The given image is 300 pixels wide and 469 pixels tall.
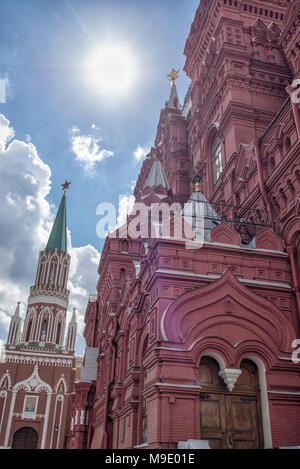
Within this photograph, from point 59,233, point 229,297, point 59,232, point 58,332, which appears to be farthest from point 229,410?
point 59,232

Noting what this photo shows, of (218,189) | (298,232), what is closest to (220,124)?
(218,189)

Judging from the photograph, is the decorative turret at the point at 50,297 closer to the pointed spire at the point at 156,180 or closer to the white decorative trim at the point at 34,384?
the white decorative trim at the point at 34,384

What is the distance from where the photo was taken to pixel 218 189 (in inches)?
688

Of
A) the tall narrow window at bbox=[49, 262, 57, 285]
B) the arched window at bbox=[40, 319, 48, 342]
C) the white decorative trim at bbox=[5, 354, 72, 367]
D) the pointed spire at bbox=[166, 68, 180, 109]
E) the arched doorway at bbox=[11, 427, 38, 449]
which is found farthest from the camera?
the tall narrow window at bbox=[49, 262, 57, 285]

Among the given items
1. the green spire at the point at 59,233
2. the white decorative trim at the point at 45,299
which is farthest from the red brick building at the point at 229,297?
the green spire at the point at 59,233

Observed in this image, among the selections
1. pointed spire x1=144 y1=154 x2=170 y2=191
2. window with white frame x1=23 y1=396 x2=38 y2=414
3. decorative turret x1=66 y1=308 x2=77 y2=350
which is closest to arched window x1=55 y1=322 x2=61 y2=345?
decorative turret x1=66 y1=308 x2=77 y2=350

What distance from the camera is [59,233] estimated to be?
186 feet

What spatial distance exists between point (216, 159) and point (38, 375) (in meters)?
32.8

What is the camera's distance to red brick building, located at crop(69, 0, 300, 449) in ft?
30.1

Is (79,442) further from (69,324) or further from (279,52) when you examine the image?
(69,324)

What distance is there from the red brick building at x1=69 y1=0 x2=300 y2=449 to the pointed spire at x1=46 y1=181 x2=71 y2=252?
3670 cm

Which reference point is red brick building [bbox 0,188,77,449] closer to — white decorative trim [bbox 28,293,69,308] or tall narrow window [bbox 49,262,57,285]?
white decorative trim [bbox 28,293,69,308]

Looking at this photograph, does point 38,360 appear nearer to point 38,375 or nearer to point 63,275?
point 38,375

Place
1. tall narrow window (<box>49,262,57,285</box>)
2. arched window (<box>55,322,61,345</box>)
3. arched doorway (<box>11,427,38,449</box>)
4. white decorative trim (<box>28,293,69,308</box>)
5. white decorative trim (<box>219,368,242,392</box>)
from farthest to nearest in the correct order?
1. tall narrow window (<box>49,262,57,285</box>)
2. white decorative trim (<box>28,293,69,308</box>)
3. arched window (<box>55,322,61,345</box>)
4. arched doorway (<box>11,427,38,449</box>)
5. white decorative trim (<box>219,368,242,392</box>)
